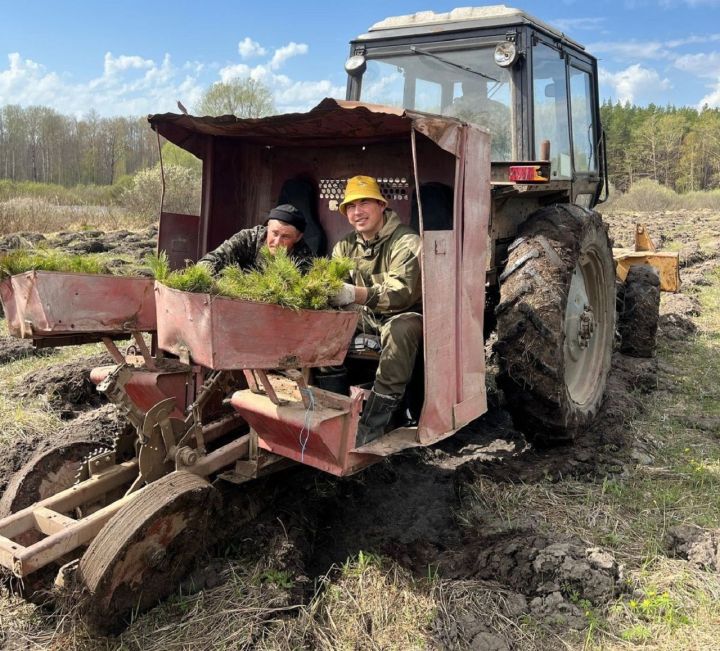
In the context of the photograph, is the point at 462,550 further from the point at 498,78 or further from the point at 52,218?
the point at 52,218

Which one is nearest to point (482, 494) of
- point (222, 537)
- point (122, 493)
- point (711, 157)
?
point (222, 537)

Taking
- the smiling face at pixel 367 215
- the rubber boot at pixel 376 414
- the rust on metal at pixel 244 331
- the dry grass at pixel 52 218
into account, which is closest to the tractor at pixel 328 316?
the rust on metal at pixel 244 331

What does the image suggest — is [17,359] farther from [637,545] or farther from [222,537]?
[637,545]

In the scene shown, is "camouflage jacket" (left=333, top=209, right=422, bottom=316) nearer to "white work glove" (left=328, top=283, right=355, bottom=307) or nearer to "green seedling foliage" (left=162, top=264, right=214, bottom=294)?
"white work glove" (left=328, top=283, right=355, bottom=307)

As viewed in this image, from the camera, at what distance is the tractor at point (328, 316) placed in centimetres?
264

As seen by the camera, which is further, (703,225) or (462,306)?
(703,225)

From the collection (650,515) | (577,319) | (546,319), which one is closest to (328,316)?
(546,319)

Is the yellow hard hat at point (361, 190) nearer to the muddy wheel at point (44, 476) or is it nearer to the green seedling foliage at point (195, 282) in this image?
the green seedling foliage at point (195, 282)

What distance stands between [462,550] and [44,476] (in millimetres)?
1978

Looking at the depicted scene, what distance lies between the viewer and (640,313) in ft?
20.6

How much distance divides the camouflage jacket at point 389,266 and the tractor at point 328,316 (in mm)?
226

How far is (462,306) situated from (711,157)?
54661 mm

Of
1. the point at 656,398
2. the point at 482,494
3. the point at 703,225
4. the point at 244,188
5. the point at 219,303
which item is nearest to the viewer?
the point at 219,303

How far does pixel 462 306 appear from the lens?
331 centimetres
